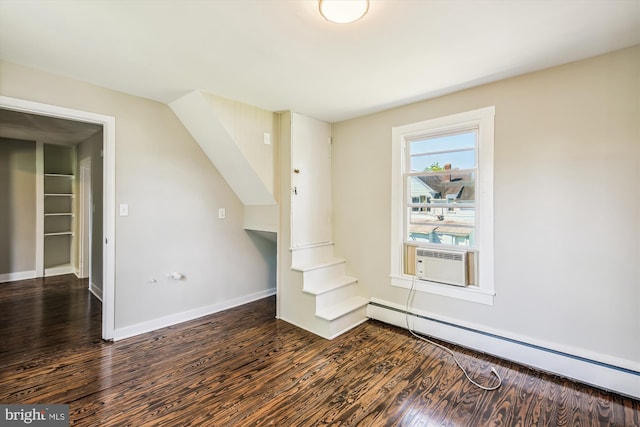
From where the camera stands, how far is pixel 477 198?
2.66 m

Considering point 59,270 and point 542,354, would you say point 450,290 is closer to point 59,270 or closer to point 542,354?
point 542,354

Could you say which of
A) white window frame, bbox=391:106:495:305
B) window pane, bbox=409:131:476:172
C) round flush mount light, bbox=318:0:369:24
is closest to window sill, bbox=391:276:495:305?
white window frame, bbox=391:106:495:305

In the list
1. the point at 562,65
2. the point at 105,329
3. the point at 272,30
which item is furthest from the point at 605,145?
the point at 105,329

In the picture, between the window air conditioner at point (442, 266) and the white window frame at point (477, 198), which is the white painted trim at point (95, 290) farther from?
the window air conditioner at point (442, 266)

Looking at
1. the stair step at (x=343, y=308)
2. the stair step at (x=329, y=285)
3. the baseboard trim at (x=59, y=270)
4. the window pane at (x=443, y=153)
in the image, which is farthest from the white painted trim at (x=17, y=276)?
the window pane at (x=443, y=153)

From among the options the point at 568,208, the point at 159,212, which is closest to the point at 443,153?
the point at 568,208

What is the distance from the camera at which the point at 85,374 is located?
2217 millimetres

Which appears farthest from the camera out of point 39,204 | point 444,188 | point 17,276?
point 39,204

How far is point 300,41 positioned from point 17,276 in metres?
6.15

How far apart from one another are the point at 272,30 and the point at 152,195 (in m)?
2.13

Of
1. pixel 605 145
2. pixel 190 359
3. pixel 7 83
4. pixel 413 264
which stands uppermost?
pixel 7 83

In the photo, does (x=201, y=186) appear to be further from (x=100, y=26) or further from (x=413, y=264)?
(x=413, y=264)

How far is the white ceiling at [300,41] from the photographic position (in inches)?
62.9

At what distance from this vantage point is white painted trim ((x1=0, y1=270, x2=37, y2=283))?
473 cm
